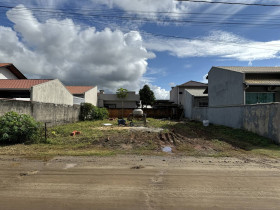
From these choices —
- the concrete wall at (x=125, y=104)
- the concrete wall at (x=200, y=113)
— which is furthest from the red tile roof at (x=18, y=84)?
the concrete wall at (x=125, y=104)

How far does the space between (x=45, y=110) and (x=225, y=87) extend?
1611 cm

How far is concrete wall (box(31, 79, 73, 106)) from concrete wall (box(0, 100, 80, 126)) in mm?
1551

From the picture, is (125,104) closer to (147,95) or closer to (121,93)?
(121,93)

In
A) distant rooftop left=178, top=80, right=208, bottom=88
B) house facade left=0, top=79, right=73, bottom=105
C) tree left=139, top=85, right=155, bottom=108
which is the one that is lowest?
house facade left=0, top=79, right=73, bottom=105

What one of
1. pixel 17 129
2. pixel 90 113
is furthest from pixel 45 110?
pixel 90 113

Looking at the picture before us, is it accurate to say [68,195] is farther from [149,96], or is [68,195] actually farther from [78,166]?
[149,96]

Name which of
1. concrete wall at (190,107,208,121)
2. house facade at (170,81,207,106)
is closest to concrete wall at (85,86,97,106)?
concrete wall at (190,107,208,121)

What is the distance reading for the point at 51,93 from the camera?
17.9 metres

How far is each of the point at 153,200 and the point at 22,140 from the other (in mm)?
8289

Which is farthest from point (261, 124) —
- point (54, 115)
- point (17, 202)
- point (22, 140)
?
point (54, 115)

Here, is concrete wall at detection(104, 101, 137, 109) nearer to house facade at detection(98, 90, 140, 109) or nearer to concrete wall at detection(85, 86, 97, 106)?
house facade at detection(98, 90, 140, 109)

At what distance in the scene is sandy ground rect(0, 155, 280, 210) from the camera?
3178mm

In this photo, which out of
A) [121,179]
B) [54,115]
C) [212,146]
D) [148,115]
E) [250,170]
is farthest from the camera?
[148,115]

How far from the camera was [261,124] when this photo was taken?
10.5 meters
